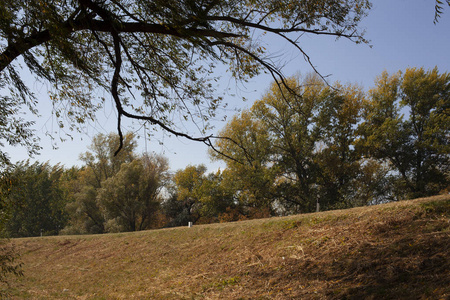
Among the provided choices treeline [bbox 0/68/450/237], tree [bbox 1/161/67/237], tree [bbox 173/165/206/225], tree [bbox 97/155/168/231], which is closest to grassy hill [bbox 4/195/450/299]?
treeline [bbox 0/68/450/237]

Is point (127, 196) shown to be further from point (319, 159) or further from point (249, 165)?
point (319, 159)

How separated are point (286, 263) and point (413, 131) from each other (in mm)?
23045

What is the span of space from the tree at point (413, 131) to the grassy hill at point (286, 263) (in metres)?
17.7

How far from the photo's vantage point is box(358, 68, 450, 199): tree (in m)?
23.6

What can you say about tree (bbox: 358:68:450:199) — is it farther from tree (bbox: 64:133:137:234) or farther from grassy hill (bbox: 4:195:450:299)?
tree (bbox: 64:133:137:234)

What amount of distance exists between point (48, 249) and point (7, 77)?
15.0 metres

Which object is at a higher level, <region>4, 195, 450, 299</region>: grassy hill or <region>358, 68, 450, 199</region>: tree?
<region>358, 68, 450, 199</region>: tree

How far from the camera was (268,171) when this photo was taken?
2600cm

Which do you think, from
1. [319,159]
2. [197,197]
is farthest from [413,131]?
[197,197]

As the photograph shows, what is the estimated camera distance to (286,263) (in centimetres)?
729

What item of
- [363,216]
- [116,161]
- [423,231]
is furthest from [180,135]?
[116,161]

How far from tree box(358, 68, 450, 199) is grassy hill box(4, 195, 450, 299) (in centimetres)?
1772

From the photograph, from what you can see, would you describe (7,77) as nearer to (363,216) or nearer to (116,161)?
(363,216)

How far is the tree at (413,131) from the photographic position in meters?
23.6
